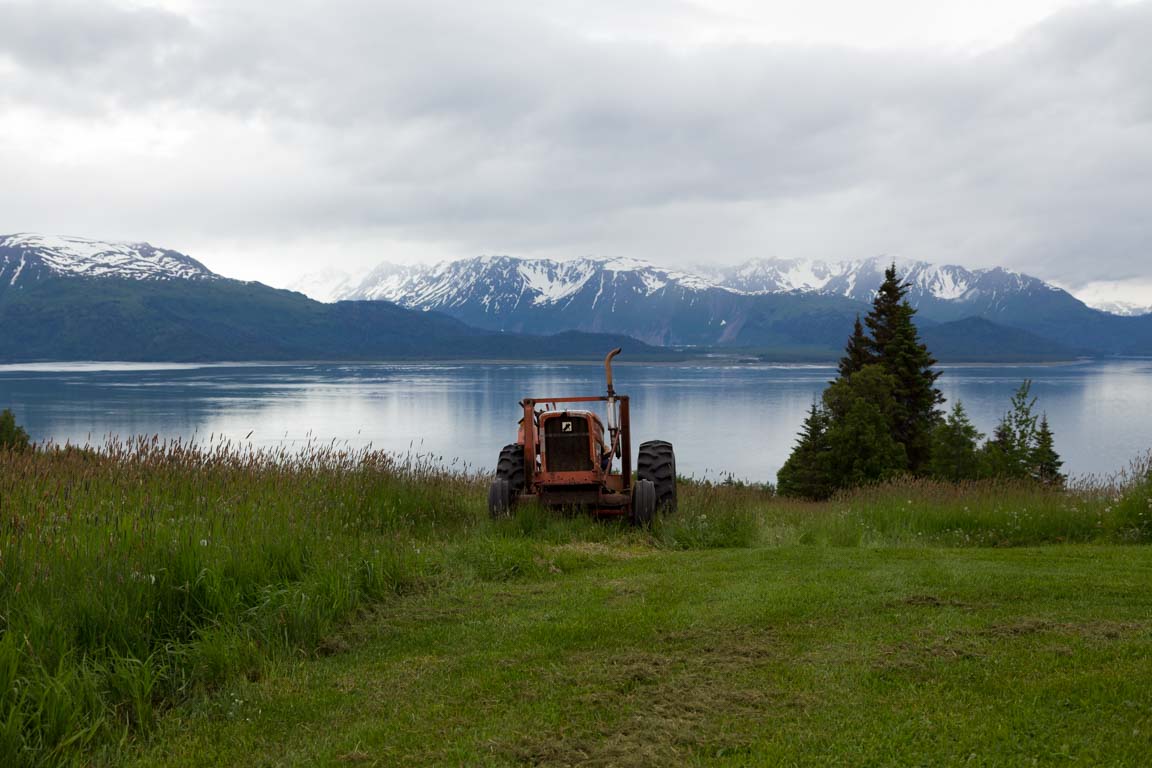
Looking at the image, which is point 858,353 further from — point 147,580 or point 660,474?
point 147,580

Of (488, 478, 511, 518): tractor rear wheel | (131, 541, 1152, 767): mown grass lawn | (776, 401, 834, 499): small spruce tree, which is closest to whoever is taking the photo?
(131, 541, 1152, 767): mown grass lawn

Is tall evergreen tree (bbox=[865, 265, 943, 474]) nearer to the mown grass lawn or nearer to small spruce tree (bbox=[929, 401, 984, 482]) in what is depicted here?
small spruce tree (bbox=[929, 401, 984, 482])

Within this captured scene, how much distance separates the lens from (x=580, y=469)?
476 inches

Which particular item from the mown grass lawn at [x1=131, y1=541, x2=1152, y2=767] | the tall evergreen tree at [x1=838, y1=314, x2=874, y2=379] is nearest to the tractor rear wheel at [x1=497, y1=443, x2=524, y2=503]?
the mown grass lawn at [x1=131, y1=541, x2=1152, y2=767]

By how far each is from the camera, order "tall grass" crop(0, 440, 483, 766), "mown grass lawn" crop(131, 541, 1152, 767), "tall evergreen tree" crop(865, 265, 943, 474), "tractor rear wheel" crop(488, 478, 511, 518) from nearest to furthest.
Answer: "mown grass lawn" crop(131, 541, 1152, 767) < "tall grass" crop(0, 440, 483, 766) < "tractor rear wheel" crop(488, 478, 511, 518) < "tall evergreen tree" crop(865, 265, 943, 474)

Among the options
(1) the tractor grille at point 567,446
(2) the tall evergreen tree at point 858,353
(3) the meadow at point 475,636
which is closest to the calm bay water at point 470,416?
(2) the tall evergreen tree at point 858,353

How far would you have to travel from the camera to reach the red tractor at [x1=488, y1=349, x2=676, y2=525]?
37.6 ft

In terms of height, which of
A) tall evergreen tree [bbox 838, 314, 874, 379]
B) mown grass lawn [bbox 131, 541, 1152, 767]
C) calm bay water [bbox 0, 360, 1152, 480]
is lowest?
calm bay water [bbox 0, 360, 1152, 480]

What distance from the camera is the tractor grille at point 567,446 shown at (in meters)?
12.1

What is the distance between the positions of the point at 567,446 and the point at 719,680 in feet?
23.4

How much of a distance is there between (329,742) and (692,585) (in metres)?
3.84

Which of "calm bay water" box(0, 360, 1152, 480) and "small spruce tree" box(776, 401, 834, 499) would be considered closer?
"small spruce tree" box(776, 401, 834, 499)

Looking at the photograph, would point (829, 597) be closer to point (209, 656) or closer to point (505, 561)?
point (505, 561)

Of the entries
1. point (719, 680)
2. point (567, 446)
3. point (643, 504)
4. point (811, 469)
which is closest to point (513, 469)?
point (567, 446)
